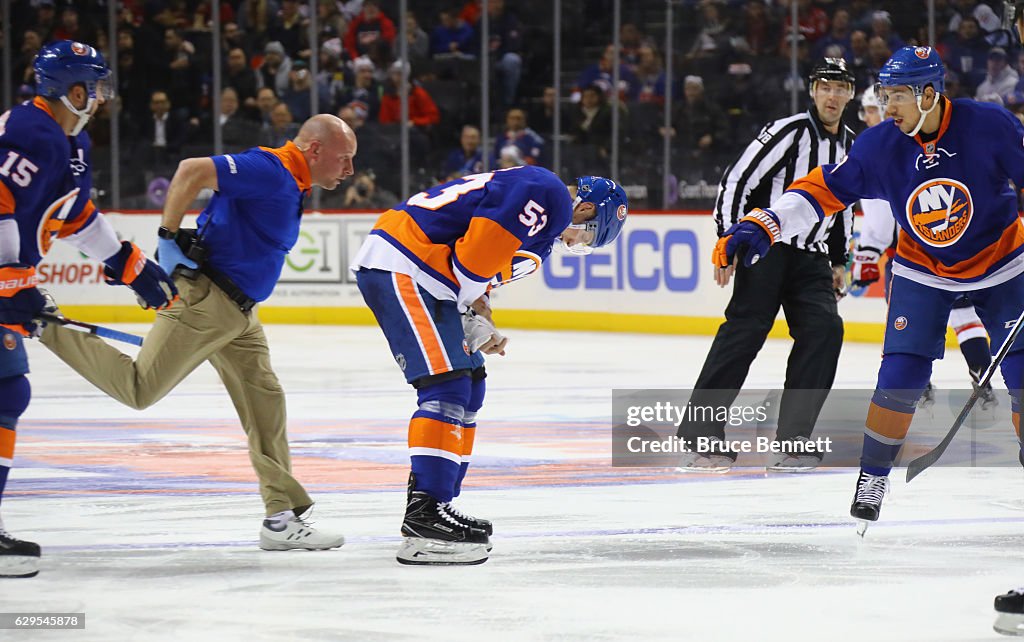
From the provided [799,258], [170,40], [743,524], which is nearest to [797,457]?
[799,258]

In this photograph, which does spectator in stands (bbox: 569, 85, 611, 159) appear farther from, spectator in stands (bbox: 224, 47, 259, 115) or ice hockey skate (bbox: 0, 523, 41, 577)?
ice hockey skate (bbox: 0, 523, 41, 577)

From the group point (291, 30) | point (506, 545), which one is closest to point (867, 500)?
point (506, 545)

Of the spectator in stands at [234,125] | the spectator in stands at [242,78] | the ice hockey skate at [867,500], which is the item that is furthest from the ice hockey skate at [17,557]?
the spectator in stands at [242,78]

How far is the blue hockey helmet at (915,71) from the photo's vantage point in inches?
167

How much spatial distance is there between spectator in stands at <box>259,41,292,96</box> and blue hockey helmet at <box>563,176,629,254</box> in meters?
9.92

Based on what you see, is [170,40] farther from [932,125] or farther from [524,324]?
[932,125]

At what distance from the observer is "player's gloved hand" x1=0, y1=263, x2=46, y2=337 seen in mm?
3844

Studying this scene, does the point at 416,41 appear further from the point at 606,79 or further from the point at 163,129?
the point at 163,129

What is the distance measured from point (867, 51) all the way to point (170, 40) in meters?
6.46

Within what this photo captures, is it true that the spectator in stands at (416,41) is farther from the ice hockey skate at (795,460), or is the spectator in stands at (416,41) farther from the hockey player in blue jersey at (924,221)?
the hockey player in blue jersey at (924,221)

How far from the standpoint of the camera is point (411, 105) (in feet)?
44.6

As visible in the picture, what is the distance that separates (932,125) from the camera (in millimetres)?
4262

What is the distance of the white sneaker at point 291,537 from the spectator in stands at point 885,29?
359 inches

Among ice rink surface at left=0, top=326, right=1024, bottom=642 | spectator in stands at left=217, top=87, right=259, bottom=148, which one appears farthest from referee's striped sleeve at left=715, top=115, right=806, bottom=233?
spectator in stands at left=217, top=87, right=259, bottom=148
